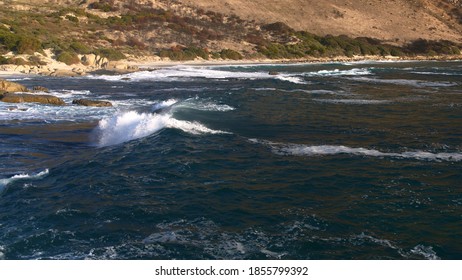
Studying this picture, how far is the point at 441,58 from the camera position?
253 ft

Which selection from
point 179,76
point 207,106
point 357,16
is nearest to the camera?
point 207,106

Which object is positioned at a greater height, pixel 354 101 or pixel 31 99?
pixel 354 101

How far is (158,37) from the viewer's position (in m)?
65.4

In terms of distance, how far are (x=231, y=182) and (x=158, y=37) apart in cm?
5513

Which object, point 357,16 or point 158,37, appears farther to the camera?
point 357,16

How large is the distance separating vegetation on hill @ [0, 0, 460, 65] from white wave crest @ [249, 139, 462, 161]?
116 ft

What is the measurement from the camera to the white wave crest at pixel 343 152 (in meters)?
15.0

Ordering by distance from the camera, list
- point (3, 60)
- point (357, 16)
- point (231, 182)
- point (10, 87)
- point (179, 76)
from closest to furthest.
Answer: point (231, 182), point (10, 87), point (179, 76), point (3, 60), point (357, 16)

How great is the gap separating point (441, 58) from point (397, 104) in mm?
56342

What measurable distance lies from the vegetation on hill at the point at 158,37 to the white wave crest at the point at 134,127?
91.5 feet

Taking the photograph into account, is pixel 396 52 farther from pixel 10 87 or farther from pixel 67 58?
pixel 10 87

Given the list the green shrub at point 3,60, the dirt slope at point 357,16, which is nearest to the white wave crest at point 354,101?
the green shrub at point 3,60

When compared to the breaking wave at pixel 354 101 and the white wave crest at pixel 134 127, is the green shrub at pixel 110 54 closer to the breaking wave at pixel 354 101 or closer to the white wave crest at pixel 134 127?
the breaking wave at pixel 354 101

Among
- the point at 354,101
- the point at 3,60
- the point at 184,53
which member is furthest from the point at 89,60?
the point at 354,101
